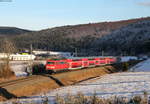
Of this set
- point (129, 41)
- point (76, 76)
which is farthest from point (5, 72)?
point (129, 41)

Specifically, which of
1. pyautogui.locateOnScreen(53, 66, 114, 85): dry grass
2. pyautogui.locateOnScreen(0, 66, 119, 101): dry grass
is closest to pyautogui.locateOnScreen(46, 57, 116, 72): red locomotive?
pyautogui.locateOnScreen(53, 66, 114, 85): dry grass

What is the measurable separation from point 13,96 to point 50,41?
151703 mm

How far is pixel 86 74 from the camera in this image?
48.0 meters

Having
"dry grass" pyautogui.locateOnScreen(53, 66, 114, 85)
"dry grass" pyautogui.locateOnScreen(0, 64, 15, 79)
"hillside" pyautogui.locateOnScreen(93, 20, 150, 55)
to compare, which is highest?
"hillside" pyautogui.locateOnScreen(93, 20, 150, 55)

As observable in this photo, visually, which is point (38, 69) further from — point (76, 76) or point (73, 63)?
point (76, 76)

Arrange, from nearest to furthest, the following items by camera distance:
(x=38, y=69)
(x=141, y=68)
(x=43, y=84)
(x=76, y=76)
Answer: (x=43, y=84) → (x=76, y=76) → (x=38, y=69) → (x=141, y=68)

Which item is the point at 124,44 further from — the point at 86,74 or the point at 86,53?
the point at 86,74

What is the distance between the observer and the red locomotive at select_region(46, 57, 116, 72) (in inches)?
1788

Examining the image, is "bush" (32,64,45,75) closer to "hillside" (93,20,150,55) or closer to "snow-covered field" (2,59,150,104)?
"snow-covered field" (2,59,150,104)

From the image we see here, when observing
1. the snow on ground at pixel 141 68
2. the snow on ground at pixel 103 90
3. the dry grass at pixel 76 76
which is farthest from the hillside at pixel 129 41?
the snow on ground at pixel 103 90

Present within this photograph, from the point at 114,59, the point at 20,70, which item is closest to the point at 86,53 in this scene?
the point at 114,59

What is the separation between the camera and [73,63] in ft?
174

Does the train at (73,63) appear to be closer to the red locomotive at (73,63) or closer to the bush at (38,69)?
the red locomotive at (73,63)

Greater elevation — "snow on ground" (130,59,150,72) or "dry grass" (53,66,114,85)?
"dry grass" (53,66,114,85)
